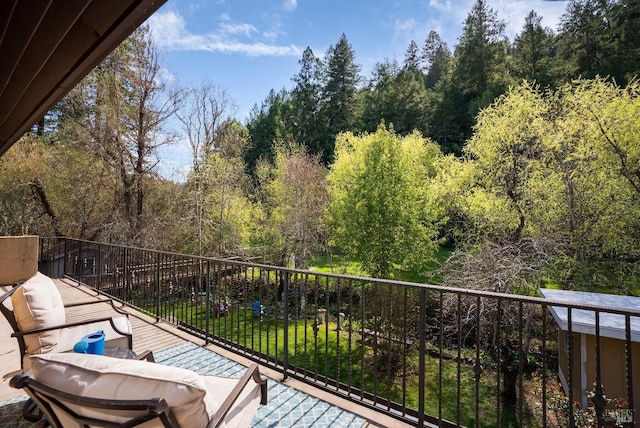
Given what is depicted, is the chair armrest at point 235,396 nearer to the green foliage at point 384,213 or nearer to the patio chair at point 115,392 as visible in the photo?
the patio chair at point 115,392

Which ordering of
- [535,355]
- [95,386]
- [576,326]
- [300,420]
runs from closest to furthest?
1. [95,386]
2. [300,420]
3. [576,326]
4. [535,355]

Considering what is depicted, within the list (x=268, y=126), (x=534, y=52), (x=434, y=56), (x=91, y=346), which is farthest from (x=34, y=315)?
(x=434, y=56)

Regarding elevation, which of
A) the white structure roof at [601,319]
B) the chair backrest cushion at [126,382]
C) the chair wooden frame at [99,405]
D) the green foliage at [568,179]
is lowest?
the white structure roof at [601,319]

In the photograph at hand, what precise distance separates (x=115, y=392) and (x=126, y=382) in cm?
5

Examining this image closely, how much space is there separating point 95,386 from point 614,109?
39.3ft

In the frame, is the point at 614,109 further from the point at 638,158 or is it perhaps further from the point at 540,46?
the point at 540,46

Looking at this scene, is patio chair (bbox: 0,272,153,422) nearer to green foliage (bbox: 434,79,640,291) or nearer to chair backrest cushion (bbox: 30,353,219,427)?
→ chair backrest cushion (bbox: 30,353,219,427)

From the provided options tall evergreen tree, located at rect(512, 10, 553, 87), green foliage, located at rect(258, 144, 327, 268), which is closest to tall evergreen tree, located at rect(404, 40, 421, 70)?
tall evergreen tree, located at rect(512, 10, 553, 87)

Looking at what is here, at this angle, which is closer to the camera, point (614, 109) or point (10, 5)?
point (10, 5)

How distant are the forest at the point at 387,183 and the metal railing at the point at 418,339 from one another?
1.76 m

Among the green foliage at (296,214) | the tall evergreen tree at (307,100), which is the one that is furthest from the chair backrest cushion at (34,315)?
the tall evergreen tree at (307,100)

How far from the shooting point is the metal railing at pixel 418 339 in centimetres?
240

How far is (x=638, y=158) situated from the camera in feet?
27.0

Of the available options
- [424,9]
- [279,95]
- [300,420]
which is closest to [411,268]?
[424,9]
